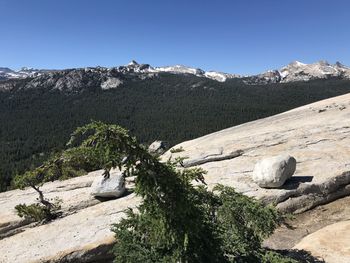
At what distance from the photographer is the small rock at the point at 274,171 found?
72.6ft

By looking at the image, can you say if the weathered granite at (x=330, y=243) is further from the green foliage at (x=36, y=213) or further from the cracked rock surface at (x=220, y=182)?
the green foliage at (x=36, y=213)

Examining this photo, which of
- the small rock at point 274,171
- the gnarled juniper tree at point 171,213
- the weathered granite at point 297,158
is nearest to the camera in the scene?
the gnarled juniper tree at point 171,213

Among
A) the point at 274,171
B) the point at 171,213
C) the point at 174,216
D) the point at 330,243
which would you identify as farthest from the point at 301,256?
the point at 171,213

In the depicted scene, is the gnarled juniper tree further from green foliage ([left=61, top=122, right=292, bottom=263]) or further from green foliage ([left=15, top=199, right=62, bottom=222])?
green foliage ([left=15, top=199, right=62, bottom=222])

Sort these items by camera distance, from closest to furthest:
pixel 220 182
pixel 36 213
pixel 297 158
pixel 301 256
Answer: pixel 301 256
pixel 36 213
pixel 220 182
pixel 297 158

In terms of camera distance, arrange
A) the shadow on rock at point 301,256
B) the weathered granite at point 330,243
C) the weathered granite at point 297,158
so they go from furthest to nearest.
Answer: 1. the weathered granite at point 297,158
2. the weathered granite at point 330,243
3. the shadow on rock at point 301,256

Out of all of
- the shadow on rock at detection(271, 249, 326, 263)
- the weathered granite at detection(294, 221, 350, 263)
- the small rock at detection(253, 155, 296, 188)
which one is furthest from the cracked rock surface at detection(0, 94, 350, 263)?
the shadow on rock at detection(271, 249, 326, 263)

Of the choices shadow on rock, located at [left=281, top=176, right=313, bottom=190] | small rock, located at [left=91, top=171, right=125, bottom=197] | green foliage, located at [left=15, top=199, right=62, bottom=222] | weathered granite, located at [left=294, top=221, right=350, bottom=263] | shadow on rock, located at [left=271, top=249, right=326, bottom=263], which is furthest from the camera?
small rock, located at [left=91, top=171, right=125, bottom=197]

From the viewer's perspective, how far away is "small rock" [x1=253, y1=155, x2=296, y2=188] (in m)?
22.1

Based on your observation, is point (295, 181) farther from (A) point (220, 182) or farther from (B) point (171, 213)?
(B) point (171, 213)

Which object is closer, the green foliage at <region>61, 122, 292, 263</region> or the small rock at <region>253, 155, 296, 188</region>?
the green foliage at <region>61, 122, 292, 263</region>

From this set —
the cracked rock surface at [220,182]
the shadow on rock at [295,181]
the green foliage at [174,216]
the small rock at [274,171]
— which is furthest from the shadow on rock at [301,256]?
the shadow on rock at [295,181]

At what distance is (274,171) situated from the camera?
72.8 feet

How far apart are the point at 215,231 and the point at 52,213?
39.2 feet
